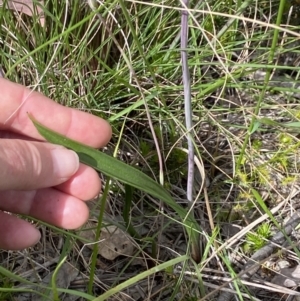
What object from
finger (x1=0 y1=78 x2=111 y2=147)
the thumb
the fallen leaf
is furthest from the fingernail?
the fallen leaf

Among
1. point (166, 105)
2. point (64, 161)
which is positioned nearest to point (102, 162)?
point (64, 161)

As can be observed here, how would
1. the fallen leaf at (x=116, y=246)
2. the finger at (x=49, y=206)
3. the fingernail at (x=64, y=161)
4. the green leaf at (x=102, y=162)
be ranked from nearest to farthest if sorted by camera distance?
the green leaf at (x=102, y=162) → the fingernail at (x=64, y=161) → the finger at (x=49, y=206) → the fallen leaf at (x=116, y=246)

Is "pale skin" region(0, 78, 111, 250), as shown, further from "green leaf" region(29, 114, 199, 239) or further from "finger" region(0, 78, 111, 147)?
"green leaf" region(29, 114, 199, 239)

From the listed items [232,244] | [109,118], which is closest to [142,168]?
[109,118]

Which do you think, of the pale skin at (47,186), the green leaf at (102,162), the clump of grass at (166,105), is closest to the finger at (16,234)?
the pale skin at (47,186)

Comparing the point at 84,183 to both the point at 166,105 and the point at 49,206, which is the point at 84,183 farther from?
the point at 166,105

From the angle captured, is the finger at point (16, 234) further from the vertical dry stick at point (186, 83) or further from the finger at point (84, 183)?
the vertical dry stick at point (186, 83)

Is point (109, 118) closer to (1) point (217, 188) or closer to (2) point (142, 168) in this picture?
(2) point (142, 168)

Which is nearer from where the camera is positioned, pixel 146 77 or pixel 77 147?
pixel 77 147
